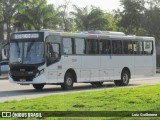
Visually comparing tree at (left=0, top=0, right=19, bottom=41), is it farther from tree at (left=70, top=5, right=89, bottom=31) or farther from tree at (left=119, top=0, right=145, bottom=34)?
tree at (left=119, top=0, right=145, bottom=34)

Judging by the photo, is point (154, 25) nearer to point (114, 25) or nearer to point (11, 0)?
point (114, 25)

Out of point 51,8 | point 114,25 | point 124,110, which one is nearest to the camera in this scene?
point 124,110

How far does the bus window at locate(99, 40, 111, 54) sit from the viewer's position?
26094 mm

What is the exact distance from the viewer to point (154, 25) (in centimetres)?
6047

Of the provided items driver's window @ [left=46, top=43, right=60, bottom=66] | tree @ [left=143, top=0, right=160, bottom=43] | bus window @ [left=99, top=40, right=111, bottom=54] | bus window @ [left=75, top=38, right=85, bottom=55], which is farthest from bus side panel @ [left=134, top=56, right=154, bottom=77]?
tree @ [left=143, top=0, right=160, bottom=43]

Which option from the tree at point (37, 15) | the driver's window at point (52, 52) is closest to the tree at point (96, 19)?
the tree at point (37, 15)

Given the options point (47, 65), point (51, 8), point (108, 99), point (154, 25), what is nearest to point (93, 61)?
point (47, 65)

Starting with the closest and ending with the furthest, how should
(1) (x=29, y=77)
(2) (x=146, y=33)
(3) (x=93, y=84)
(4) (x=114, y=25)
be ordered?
1. (1) (x=29, y=77)
2. (3) (x=93, y=84)
3. (2) (x=146, y=33)
4. (4) (x=114, y=25)

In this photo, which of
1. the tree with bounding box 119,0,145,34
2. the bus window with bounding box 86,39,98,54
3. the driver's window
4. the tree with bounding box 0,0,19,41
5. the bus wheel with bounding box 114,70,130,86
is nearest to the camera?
the driver's window

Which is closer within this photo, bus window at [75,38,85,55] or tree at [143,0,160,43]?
bus window at [75,38,85,55]

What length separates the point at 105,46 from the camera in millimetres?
26375

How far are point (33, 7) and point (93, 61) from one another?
33309 mm

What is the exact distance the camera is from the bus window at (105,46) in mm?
26094

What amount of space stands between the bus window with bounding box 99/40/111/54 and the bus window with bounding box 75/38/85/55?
1.53m
